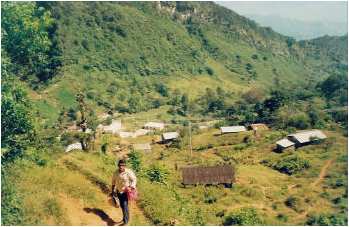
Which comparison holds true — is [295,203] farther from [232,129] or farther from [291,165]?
[232,129]

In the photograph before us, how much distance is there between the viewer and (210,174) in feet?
115

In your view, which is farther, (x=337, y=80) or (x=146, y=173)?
(x=337, y=80)

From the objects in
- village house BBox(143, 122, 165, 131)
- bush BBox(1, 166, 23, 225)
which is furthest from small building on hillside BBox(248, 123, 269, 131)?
bush BBox(1, 166, 23, 225)

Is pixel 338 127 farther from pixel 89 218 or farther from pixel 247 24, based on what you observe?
pixel 247 24

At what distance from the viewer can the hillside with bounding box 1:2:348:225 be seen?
46.6 feet

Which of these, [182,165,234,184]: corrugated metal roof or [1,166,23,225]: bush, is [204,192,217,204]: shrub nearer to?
[182,165,234,184]: corrugated metal roof

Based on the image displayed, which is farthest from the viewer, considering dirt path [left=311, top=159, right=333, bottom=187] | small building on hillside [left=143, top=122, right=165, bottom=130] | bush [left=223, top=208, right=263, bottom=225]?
small building on hillside [left=143, top=122, right=165, bottom=130]

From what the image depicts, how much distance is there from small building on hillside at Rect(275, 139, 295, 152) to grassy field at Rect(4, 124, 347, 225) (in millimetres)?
1116

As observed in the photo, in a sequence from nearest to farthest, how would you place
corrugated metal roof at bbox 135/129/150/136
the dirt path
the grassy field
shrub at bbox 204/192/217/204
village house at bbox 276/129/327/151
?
1. the grassy field
2. shrub at bbox 204/192/217/204
3. the dirt path
4. village house at bbox 276/129/327/151
5. corrugated metal roof at bbox 135/129/150/136

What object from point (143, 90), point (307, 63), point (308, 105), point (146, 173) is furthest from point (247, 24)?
point (146, 173)

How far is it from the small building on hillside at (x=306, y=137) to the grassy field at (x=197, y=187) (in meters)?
1.13

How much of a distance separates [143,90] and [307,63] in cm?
8835

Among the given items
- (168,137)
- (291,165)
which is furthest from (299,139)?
(168,137)

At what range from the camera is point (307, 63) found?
166125 mm
